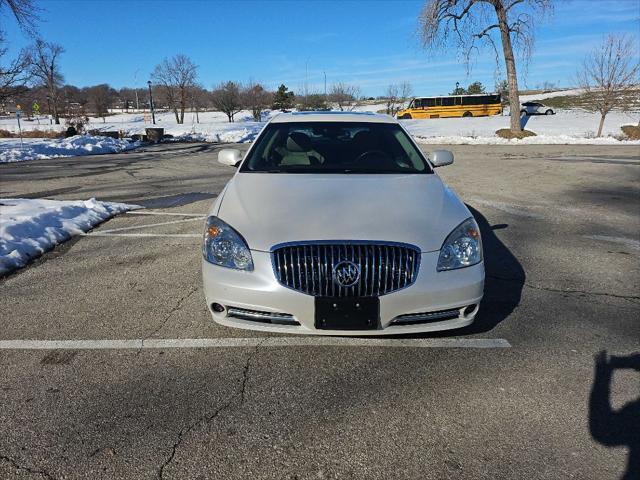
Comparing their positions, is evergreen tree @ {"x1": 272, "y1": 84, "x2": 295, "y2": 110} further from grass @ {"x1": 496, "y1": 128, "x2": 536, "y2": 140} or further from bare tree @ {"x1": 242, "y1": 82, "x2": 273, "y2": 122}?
grass @ {"x1": 496, "y1": 128, "x2": 536, "y2": 140}

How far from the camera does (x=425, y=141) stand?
26.8m

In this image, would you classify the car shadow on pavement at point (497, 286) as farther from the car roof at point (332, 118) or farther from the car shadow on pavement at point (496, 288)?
the car roof at point (332, 118)

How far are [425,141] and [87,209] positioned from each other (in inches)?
899

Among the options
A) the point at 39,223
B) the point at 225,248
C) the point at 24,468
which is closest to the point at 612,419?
the point at 225,248

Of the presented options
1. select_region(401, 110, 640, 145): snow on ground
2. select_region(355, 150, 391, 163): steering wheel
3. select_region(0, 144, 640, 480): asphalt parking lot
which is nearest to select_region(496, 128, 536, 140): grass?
select_region(401, 110, 640, 145): snow on ground

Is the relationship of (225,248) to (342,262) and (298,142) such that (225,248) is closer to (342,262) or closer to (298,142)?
(342,262)

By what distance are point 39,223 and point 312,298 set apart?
4815 mm

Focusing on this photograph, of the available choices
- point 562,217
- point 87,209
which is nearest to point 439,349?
point 562,217

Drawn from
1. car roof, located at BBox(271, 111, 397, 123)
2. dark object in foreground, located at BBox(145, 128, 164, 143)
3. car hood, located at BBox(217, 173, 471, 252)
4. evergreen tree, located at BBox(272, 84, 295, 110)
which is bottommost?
car hood, located at BBox(217, 173, 471, 252)

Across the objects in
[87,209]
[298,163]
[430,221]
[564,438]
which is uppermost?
[298,163]

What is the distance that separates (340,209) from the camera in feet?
9.68

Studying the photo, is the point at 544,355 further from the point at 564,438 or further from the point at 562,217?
the point at 562,217

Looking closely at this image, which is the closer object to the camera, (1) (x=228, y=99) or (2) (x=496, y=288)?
(2) (x=496, y=288)

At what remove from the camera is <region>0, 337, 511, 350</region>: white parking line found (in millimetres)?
3041
